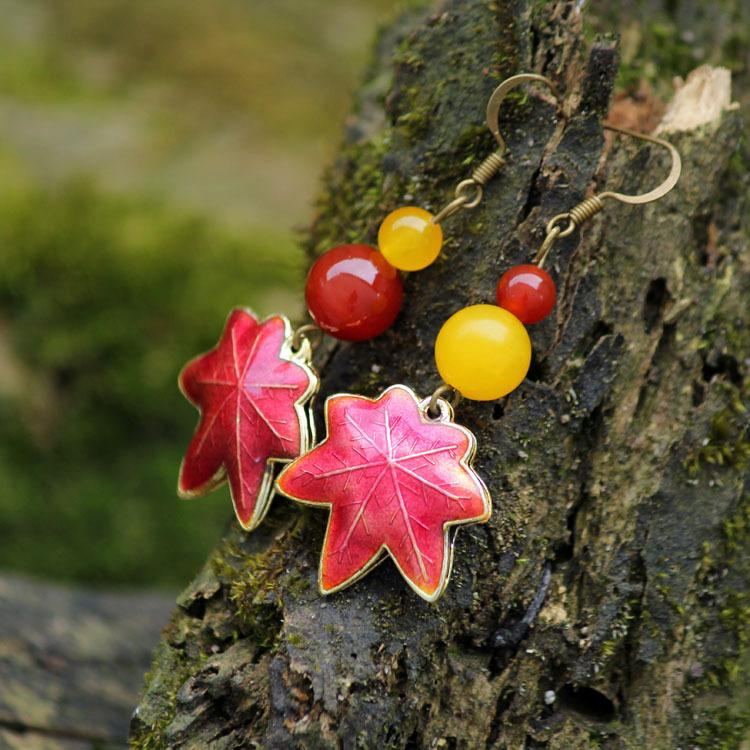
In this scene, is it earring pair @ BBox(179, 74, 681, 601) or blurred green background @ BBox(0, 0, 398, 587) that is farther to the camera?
blurred green background @ BBox(0, 0, 398, 587)

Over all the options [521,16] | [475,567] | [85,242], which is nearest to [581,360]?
[475,567]

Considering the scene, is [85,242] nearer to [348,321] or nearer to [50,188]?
[50,188]

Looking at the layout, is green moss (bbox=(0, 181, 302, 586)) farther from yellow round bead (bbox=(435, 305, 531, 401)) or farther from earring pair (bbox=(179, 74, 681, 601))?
yellow round bead (bbox=(435, 305, 531, 401))

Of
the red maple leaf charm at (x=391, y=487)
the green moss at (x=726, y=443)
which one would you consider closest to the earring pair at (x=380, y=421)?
the red maple leaf charm at (x=391, y=487)

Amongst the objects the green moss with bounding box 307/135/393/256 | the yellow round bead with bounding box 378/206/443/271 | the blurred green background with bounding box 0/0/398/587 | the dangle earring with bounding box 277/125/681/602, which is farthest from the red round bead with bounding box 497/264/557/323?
the blurred green background with bounding box 0/0/398/587

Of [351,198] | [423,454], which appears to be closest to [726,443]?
[423,454]

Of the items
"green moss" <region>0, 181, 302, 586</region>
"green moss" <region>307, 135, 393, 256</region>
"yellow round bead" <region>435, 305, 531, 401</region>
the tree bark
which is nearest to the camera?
the tree bark
